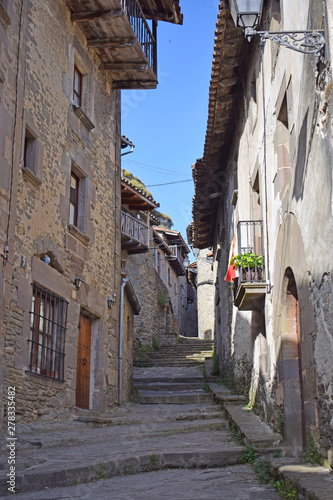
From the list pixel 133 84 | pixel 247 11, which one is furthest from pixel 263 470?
pixel 133 84

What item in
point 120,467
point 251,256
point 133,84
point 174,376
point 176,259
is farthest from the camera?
point 176,259

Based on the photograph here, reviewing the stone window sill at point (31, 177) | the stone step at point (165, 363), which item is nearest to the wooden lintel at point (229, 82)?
the stone window sill at point (31, 177)

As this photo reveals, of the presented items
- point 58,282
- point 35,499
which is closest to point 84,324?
point 58,282

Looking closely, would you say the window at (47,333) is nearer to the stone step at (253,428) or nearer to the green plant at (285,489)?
the stone step at (253,428)

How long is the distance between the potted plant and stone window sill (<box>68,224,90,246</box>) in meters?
3.28

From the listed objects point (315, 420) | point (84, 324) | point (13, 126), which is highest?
point (13, 126)

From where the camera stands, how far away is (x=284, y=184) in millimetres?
7031

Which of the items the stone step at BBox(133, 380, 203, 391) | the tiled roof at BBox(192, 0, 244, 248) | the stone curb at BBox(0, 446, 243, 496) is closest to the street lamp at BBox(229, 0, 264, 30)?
the tiled roof at BBox(192, 0, 244, 248)

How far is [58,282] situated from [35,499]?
5.19 m

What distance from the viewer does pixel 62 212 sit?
401 inches

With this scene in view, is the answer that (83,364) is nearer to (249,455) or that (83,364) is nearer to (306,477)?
(249,455)

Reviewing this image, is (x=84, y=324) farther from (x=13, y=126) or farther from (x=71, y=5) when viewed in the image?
Answer: (x=71, y=5)

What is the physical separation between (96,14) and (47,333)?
6.28 metres

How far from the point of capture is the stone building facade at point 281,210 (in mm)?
5066
